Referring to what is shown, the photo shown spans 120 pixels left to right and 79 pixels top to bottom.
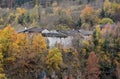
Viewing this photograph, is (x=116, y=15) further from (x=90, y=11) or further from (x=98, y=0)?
(x=98, y=0)

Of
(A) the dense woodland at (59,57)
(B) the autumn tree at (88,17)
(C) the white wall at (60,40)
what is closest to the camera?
(A) the dense woodland at (59,57)

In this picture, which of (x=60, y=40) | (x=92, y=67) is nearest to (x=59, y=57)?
(x=92, y=67)

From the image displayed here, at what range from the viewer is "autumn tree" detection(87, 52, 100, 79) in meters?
43.9

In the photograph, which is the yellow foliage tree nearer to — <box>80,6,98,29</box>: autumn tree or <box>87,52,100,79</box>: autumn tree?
<box>87,52,100,79</box>: autumn tree

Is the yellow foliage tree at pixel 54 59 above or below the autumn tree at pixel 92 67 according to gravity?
above

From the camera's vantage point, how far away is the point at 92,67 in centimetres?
4416

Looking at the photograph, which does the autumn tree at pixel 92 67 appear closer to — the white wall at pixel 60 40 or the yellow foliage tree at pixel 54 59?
the yellow foliage tree at pixel 54 59

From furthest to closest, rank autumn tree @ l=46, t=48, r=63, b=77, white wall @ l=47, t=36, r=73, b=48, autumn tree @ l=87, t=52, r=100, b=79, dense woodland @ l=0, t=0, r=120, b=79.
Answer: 1. white wall @ l=47, t=36, r=73, b=48
2. autumn tree @ l=87, t=52, r=100, b=79
3. autumn tree @ l=46, t=48, r=63, b=77
4. dense woodland @ l=0, t=0, r=120, b=79

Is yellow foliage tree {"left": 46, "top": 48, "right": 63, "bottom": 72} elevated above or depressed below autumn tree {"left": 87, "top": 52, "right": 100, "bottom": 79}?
above

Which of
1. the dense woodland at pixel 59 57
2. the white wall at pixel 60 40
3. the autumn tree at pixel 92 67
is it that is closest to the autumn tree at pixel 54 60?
the dense woodland at pixel 59 57

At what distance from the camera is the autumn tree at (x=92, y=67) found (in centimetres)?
4394

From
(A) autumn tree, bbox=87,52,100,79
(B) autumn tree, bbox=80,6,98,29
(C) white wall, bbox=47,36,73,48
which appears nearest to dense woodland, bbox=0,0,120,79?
(A) autumn tree, bbox=87,52,100,79

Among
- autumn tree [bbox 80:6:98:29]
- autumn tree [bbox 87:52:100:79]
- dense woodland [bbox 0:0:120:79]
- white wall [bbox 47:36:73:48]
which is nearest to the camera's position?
dense woodland [bbox 0:0:120:79]

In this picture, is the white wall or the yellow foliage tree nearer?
the yellow foliage tree
